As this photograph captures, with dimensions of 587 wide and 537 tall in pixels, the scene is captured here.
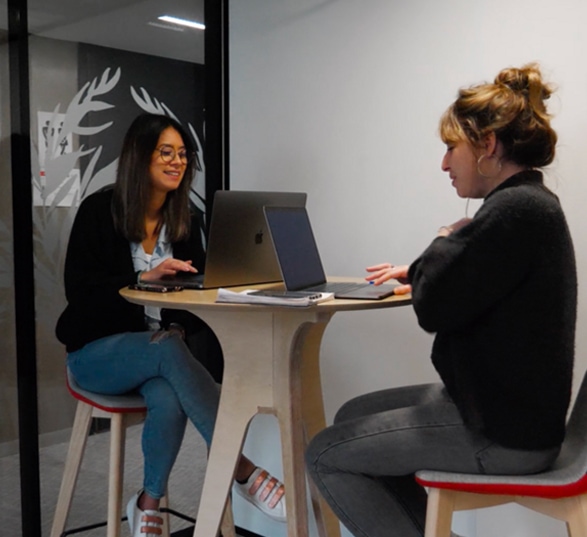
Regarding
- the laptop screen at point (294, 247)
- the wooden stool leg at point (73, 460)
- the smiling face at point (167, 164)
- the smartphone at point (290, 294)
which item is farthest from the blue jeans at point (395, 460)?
the smiling face at point (167, 164)

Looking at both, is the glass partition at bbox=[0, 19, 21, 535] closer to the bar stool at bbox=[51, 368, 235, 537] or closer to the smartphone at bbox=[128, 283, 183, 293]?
the bar stool at bbox=[51, 368, 235, 537]

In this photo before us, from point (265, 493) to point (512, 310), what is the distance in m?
1.03

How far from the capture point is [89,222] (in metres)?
2.35

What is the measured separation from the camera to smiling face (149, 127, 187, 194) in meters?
2.43

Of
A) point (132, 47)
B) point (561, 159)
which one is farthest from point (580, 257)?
point (132, 47)

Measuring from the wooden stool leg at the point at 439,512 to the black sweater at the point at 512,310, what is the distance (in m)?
0.15

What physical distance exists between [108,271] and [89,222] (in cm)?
16

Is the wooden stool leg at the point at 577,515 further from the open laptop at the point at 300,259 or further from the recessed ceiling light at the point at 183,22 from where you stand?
the recessed ceiling light at the point at 183,22

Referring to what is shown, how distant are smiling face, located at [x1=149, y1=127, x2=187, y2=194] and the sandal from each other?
902 millimetres

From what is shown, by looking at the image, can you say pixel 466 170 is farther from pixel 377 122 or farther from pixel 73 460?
pixel 73 460

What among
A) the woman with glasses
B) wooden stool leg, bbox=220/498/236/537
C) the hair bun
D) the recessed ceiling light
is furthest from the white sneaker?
the recessed ceiling light

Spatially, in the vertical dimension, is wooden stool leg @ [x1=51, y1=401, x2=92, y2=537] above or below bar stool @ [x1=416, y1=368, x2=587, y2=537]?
below

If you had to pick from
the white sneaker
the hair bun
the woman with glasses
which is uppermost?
the hair bun

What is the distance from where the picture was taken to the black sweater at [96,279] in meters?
2.26
